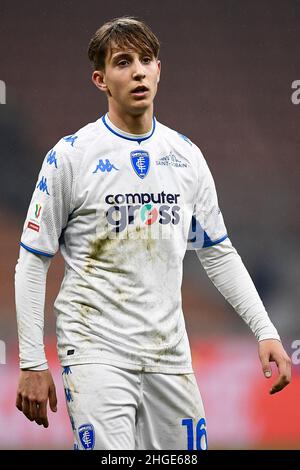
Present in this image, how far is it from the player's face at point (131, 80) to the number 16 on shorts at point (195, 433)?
1.01 meters

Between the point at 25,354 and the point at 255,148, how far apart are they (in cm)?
359

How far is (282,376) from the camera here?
3.46 meters

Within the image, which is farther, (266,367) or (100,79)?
(100,79)

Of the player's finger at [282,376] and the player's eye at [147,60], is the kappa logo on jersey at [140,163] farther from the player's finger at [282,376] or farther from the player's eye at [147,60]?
the player's finger at [282,376]

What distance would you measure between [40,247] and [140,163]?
0.42 m

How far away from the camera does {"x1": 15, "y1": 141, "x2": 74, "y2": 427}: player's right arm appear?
3363 millimetres

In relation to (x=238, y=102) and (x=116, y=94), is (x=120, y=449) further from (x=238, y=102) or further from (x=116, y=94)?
(x=238, y=102)

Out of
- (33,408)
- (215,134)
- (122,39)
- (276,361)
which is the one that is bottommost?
(33,408)

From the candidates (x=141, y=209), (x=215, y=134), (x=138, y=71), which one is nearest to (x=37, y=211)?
(x=141, y=209)

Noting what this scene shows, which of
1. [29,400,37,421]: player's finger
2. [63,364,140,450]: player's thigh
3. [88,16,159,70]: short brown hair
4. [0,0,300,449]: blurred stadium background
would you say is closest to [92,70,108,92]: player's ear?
[88,16,159,70]: short brown hair

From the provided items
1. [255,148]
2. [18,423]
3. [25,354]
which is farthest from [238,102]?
[25,354]

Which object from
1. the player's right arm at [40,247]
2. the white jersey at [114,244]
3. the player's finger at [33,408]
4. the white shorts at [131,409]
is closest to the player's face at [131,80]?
the white jersey at [114,244]

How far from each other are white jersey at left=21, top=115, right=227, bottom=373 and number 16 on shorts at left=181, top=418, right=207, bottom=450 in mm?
169

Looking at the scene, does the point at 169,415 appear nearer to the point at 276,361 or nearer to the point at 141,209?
the point at 276,361
